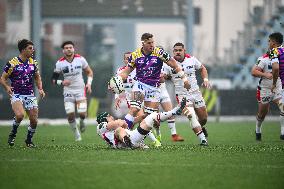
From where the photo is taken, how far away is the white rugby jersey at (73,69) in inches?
889

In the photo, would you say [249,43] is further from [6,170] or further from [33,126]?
[6,170]

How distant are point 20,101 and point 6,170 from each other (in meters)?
5.58

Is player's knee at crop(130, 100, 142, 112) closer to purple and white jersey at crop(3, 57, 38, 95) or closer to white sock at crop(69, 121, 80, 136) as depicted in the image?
purple and white jersey at crop(3, 57, 38, 95)

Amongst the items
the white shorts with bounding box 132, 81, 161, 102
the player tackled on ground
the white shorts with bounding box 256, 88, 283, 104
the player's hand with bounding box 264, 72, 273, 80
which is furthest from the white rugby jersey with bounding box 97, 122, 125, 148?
the white shorts with bounding box 256, 88, 283, 104

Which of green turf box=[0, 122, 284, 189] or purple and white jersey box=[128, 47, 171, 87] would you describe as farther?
purple and white jersey box=[128, 47, 171, 87]

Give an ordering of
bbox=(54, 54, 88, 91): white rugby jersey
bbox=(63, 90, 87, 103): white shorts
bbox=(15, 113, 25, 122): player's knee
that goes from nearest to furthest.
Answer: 1. bbox=(15, 113, 25, 122): player's knee
2. bbox=(54, 54, 88, 91): white rugby jersey
3. bbox=(63, 90, 87, 103): white shorts

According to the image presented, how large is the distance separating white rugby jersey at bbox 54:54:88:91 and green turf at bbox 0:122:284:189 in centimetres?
554

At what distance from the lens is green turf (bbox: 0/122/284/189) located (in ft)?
38.4

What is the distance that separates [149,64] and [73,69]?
5350 millimetres

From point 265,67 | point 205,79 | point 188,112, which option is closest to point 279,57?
point 265,67

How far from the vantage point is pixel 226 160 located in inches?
577

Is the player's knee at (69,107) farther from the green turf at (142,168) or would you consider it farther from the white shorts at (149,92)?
the green turf at (142,168)

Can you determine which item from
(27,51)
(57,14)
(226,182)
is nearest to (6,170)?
(226,182)

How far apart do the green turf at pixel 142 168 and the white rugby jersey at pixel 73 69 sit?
5.54m
